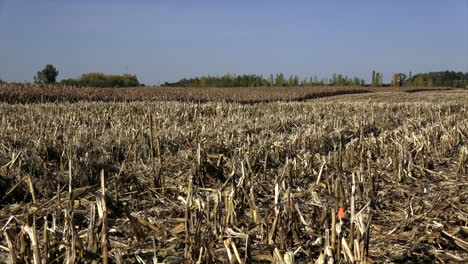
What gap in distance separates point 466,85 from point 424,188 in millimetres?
61806

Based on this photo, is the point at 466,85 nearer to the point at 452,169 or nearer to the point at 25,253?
the point at 452,169

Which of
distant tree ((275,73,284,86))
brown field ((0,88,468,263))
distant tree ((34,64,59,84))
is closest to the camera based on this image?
brown field ((0,88,468,263))

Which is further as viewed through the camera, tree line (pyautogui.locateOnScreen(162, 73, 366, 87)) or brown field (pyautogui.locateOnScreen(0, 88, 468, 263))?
tree line (pyautogui.locateOnScreen(162, 73, 366, 87))

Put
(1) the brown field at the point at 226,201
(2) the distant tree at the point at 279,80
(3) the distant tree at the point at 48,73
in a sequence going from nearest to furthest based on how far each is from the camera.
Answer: (1) the brown field at the point at 226,201 < (3) the distant tree at the point at 48,73 < (2) the distant tree at the point at 279,80

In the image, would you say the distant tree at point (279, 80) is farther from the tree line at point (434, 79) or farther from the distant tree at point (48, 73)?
the distant tree at point (48, 73)

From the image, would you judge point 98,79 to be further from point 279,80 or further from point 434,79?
point 434,79

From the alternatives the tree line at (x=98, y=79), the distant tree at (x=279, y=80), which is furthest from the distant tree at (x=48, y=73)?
the distant tree at (x=279, y=80)

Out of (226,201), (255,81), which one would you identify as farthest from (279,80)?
(226,201)

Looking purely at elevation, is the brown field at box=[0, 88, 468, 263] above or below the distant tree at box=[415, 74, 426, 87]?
below

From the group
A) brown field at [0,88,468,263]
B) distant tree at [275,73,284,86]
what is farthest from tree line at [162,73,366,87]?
brown field at [0,88,468,263]

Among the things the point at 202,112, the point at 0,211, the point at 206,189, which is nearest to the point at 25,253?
the point at 0,211

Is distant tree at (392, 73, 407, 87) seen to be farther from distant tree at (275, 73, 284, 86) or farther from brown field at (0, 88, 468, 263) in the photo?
brown field at (0, 88, 468, 263)

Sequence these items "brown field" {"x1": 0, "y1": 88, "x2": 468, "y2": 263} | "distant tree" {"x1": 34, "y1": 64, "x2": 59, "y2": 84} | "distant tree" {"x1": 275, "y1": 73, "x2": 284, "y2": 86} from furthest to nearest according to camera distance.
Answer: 1. "distant tree" {"x1": 275, "y1": 73, "x2": 284, "y2": 86}
2. "distant tree" {"x1": 34, "y1": 64, "x2": 59, "y2": 84}
3. "brown field" {"x1": 0, "y1": 88, "x2": 468, "y2": 263}

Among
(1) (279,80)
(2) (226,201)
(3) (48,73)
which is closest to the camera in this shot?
(2) (226,201)
